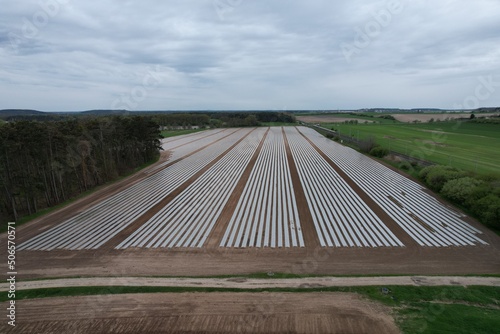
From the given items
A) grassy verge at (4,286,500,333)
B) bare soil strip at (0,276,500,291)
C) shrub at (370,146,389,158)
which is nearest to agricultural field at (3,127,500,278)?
bare soil strip at (0,276,500,291)

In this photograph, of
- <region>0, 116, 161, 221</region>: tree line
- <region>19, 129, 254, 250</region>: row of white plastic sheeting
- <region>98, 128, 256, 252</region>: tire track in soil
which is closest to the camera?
<region>98, 128, 256, 252</region>: tire track in soil

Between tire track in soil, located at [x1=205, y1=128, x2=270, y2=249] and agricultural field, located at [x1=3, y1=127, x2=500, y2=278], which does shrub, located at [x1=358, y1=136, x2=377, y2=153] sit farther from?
tire track in soil, located at [x1=205, y1=128, x2=270, y2=249]

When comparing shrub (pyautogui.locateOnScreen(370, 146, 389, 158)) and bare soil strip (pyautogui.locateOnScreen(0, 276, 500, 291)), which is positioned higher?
shrub (pyautogui.locateOnScreen(370, 146, 389, 158))

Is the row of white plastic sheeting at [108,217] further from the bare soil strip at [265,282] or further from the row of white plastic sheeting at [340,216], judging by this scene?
the row of white plastic sheeting at [340,216]

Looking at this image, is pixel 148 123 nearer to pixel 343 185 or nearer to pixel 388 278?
pixel 343 185

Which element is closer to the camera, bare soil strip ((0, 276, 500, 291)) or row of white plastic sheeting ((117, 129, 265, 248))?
bare soil strip ((0, 276, 500, 291))

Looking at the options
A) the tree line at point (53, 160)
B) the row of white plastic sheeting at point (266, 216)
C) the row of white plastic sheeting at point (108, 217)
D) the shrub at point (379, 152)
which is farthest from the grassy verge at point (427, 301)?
the shrub at point (379, 152)

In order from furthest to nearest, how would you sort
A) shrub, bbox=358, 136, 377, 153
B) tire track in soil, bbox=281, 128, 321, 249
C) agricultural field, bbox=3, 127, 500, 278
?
1. shrub, bbox=358, 136, 377, 153
2. tire track in soil, bbox=281, 128, 321, 249
3. agricultural field, bbox=3, 127, 500, 278
